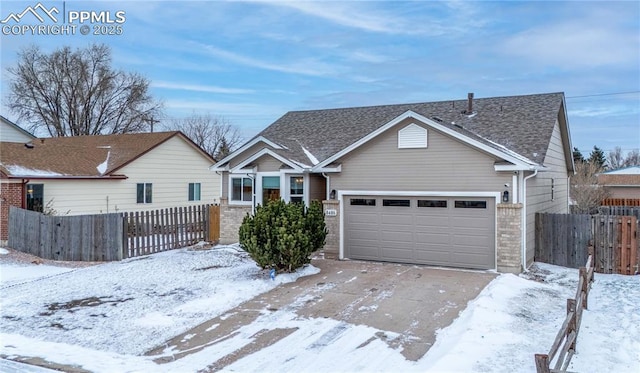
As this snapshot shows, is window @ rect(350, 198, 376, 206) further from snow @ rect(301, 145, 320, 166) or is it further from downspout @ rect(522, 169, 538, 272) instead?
downspout @ rect(522, 169, 538, 272)

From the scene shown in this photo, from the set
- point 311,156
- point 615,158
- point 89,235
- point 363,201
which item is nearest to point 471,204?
point 363,201

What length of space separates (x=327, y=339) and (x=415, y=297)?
3.10 meters

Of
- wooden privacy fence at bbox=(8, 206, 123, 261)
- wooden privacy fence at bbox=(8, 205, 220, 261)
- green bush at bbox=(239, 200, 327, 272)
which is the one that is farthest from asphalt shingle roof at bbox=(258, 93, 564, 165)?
wooden privacy fence at bbox=(8, 206, 123, 261)

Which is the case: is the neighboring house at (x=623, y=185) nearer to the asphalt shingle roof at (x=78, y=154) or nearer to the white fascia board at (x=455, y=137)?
the white fascia board at (x=455, y=137)

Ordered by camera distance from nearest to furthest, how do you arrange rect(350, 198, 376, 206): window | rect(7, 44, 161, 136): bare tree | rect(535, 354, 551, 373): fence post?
rect(535, 354, 551, 373): fence post, rect(350, 198, 376, 206): window, rect(7, 44, 161, 136): bare tree

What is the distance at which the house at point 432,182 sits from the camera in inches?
495

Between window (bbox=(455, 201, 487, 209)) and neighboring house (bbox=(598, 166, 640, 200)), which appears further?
neighboring house (bbox=(598, 166, 640, 200))

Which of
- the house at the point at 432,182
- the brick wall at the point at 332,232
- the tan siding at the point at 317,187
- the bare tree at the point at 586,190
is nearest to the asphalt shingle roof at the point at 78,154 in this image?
the house at the point at 432,182

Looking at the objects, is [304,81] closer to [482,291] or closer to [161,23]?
A: [161,23]

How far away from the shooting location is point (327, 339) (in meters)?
7.56

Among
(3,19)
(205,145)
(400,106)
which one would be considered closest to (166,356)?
(400,106)

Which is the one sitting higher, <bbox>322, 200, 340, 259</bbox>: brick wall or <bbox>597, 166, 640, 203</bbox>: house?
<bbox>597, 166, 640, 203</bbox>: house

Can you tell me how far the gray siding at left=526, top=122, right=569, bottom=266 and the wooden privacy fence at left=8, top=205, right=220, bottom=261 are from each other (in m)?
11.5

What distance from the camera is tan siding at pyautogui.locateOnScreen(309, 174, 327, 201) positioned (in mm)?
16359
